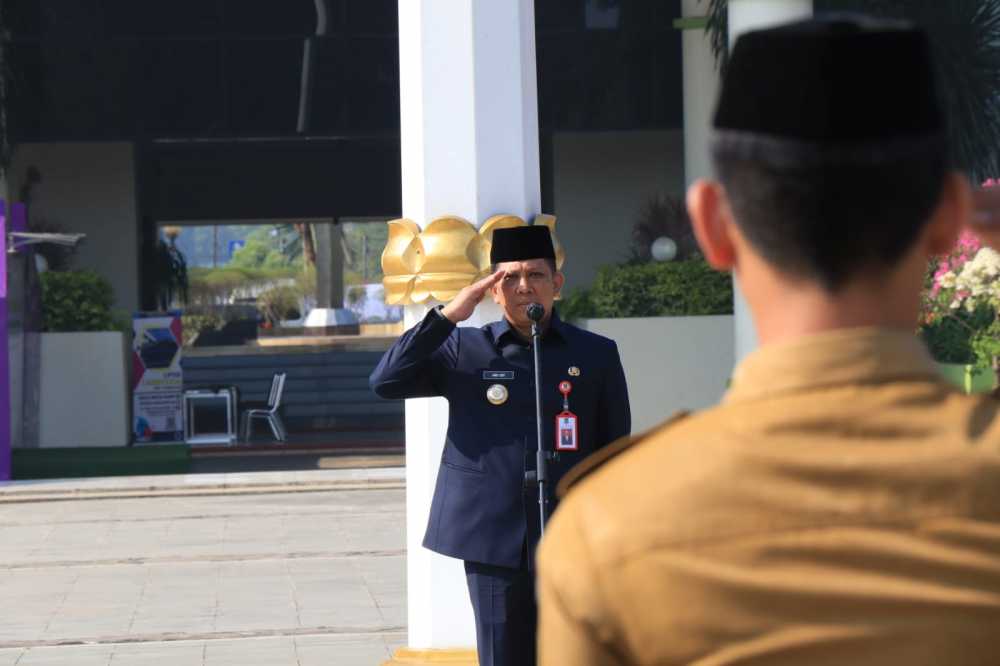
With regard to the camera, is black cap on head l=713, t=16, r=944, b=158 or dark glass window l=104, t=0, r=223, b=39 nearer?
black cap on head l=713, t=16, r=944, b=158

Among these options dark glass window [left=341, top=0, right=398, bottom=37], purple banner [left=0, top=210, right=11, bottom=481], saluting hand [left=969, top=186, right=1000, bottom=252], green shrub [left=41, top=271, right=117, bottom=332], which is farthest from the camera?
dark glass window [left=341, top=0, right=398, bottom=37]

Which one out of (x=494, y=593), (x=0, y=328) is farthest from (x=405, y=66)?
(x=0, y=328)

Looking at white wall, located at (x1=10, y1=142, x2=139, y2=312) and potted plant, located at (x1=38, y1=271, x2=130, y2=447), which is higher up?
white wall, located at (x1=10, y1=142, x2=139, y2=312)

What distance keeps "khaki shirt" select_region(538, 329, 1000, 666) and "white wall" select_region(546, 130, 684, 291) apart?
64.3 ft

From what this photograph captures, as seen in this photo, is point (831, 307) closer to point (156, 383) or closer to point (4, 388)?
point (4, 388)

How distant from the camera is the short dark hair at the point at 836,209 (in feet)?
4.20

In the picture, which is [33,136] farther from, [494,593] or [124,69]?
[494,593]

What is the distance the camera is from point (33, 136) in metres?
17.8

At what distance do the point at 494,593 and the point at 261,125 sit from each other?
49.9 feet

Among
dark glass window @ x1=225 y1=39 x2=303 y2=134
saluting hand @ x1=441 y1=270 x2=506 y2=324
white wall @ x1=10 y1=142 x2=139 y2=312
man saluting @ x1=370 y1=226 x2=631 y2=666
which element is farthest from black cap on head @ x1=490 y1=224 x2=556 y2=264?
white wall @ x1=10 y1=142 x2=139 y2=312

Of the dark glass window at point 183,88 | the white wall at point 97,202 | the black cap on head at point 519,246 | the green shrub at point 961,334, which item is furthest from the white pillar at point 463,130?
the white wall at point 97,202

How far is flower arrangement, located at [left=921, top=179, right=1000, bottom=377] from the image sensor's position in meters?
9.23

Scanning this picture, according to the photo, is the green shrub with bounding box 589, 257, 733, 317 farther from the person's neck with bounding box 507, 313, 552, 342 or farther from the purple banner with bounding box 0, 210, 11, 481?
the person's neck with bounding box 507, 313, 552, 342

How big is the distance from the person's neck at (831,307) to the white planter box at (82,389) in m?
16.0
